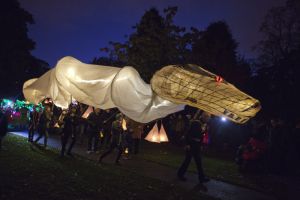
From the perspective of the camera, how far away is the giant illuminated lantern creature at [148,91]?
7.82 metres

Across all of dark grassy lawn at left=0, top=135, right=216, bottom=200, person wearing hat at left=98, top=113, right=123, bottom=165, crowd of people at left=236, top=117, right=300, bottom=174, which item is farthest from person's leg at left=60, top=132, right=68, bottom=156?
crowd of people at left=236, top=117, right=300, bottom=174

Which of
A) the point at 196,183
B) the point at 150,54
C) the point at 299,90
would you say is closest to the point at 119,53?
the point at 150,54

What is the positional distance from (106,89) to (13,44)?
3163 cm

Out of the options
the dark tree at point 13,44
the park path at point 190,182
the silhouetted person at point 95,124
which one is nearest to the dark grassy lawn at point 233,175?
the park path at point 190,182

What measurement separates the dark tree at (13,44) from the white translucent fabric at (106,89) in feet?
93.5

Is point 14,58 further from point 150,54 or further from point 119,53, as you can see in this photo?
point 150,54

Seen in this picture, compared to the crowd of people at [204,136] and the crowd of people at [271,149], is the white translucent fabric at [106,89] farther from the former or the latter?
the crowd of people at [271,149]

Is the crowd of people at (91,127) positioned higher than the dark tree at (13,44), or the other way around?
the dark tree at (13,44)

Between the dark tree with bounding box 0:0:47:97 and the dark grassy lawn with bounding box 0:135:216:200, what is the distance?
27.8 metres

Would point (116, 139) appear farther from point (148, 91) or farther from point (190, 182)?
point (148, 91)

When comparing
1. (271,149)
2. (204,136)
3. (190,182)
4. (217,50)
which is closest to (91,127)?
(204,136)

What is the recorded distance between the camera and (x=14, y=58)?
37.5 m

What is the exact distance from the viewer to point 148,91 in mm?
8922

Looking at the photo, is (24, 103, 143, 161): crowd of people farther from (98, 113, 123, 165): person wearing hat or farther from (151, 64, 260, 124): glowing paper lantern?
(151, 64, 260, 124): glowing paper lantern
